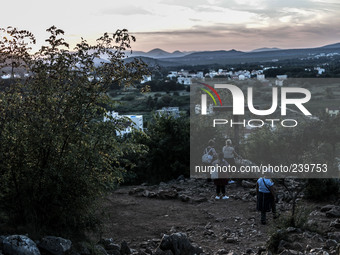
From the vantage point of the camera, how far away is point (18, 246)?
5816 mm

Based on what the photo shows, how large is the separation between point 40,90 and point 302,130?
1166 centimetres

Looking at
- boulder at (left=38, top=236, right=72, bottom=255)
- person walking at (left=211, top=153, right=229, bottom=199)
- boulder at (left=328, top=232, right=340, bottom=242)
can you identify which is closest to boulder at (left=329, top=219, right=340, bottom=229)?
boulder at (left=328, top=232, right=340, bottom=242)

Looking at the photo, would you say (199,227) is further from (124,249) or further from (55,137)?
(55,137)

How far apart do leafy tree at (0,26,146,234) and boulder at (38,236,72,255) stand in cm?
42

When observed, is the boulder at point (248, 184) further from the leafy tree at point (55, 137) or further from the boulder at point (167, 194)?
the leafy tree at point (55, 137)

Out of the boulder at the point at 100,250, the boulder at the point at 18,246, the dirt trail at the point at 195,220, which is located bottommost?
the dirt trail at the point at 195,220

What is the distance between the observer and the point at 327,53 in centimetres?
8694

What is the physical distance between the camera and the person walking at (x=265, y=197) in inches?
374

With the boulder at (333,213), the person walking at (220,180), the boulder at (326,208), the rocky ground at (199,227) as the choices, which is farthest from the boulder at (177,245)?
the person walking at (220,180)

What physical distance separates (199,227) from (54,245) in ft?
12.5

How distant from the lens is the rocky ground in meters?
7.36

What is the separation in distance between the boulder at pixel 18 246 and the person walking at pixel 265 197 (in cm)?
510

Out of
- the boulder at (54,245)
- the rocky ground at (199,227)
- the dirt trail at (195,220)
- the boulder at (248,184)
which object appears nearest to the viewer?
the boulder at (54,245)

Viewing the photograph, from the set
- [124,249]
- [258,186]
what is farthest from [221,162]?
[124,249]
